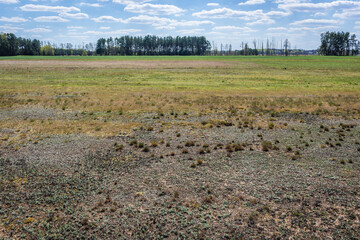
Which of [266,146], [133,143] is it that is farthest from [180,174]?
[266,146]

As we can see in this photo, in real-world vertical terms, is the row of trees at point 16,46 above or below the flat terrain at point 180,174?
above

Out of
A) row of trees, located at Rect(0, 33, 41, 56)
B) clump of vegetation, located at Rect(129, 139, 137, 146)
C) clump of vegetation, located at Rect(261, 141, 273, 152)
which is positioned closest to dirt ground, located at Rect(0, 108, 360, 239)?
clump of vegetation, located at Rect(261, 141, 273, 152)

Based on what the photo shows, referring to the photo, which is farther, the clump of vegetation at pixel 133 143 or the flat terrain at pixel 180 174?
the clump of vegetation at pixel 133 143

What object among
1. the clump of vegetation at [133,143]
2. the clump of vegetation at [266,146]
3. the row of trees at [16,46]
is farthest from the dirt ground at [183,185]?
the row of trees at [16,46]

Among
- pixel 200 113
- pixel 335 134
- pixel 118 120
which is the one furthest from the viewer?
pixel 200 113

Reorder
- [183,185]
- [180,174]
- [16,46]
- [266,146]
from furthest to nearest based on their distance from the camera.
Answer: [16,46], [266,146], [180,174], [183,185]

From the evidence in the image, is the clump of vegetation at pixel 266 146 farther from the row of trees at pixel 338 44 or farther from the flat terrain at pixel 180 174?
the row of trees at pixel 338 44

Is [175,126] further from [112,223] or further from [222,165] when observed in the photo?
[112,223]

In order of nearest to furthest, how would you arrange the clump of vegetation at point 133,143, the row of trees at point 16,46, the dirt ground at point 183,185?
the dirt ground at point 183,185
the clump of vegetation at point 133,143
the row of trees at point 16,46

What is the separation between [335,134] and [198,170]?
9765mm

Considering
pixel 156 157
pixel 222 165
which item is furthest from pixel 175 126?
pixel 222 165

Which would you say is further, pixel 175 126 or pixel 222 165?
pixel 175 126

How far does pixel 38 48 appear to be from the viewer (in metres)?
193

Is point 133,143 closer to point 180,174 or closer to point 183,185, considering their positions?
point 180,174
